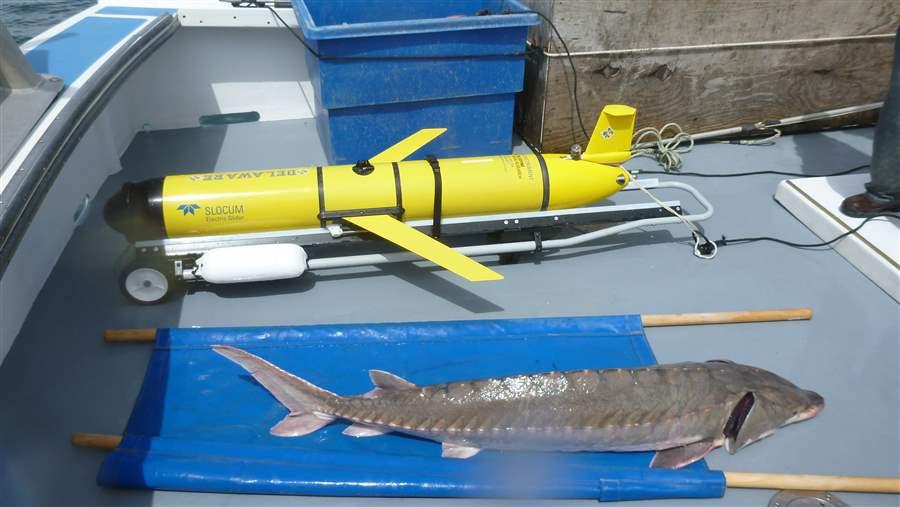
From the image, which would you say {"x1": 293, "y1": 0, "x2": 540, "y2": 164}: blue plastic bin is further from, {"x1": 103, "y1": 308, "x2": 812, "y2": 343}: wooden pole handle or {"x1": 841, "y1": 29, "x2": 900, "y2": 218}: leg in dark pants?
{"x1": 841, "y1": 29, "x2": 900, "y2": 218}: leg in dark pants

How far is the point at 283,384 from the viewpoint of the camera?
8.30 feet

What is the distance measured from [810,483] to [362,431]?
1.68 meters

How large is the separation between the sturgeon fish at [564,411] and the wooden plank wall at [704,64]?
8.77ft

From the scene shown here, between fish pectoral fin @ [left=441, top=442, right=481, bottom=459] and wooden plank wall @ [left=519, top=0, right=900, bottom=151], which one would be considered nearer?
fish pectoral fin @ [left=441, top=442, right=481, bottom=459]

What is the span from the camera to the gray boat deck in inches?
96.4

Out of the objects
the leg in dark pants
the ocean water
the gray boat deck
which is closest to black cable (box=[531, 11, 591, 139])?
the gray boat deck

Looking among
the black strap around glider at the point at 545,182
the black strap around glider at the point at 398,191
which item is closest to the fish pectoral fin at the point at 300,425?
the black strap around glider at the point at 398,191

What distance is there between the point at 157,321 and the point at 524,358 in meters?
1.84

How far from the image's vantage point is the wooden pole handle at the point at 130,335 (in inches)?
115

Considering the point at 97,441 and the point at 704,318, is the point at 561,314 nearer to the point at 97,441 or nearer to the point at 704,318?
the point at 704,318

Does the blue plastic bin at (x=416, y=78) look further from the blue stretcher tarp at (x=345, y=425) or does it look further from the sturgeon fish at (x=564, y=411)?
the sturgeon fish at (x=564, y=411)

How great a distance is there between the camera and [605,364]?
2.86m

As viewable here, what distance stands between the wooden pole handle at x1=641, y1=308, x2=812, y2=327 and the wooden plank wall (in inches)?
80.9

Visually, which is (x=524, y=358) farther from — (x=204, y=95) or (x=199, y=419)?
(x=204, y=95)
